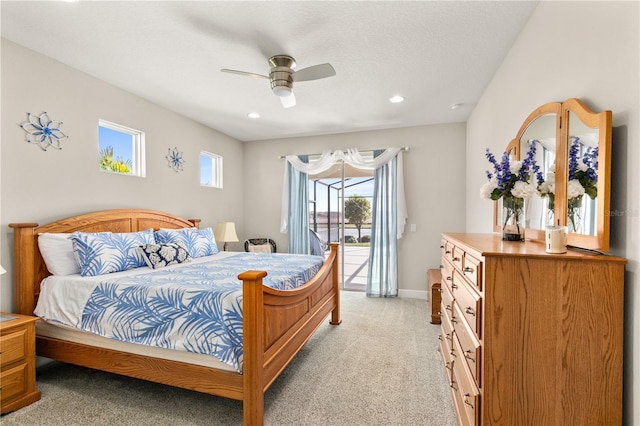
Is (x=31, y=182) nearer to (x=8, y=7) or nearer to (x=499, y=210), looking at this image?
(x=8, y=7)

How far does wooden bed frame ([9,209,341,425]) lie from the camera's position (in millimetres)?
1678

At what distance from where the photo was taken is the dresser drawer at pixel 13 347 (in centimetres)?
186

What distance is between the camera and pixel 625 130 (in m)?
1.12

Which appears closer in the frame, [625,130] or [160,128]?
[625,130]

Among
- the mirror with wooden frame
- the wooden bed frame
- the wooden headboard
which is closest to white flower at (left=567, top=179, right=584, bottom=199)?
the mirror with wooden frame

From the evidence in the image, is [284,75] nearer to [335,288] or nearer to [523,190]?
[523,190]

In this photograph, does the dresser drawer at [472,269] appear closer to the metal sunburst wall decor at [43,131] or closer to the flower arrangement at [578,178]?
the flower arrangement at [578,178]

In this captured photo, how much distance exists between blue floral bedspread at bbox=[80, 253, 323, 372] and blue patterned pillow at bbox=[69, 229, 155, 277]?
13.3 inches

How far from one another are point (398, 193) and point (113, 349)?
3841 millimetres

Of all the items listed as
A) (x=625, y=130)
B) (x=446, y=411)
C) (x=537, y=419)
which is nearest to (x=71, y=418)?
(x=446, y=411)

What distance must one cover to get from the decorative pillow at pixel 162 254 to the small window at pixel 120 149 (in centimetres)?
105

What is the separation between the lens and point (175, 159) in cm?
386

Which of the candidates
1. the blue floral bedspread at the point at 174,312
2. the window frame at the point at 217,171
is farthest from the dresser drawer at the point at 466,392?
the window frame at the point at 217,171

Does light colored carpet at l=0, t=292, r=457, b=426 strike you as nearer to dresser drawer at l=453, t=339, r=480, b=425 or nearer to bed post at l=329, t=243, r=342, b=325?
dresser drawer at l=453, t=339, r=480, b=425
